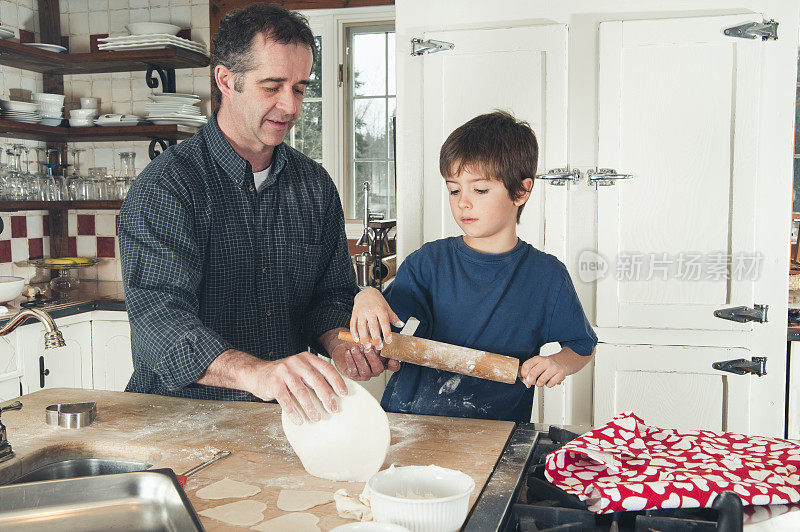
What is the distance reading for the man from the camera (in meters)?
1.46

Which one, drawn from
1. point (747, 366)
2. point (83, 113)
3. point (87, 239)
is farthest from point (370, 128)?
point (747, 366)

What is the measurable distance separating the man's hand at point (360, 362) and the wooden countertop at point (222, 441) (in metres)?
0.17

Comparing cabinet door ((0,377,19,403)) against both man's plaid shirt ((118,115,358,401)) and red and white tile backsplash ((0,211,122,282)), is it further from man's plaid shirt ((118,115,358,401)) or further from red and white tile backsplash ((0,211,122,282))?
man's plaid shirt ((118,115,358,401))

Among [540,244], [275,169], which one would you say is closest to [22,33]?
[275,169]

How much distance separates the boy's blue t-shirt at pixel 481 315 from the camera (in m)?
1.65

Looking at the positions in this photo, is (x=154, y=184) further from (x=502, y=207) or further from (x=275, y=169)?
(x=502, y=207)

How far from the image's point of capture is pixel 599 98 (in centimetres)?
246

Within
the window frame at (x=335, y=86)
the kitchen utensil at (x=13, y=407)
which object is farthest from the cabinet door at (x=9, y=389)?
the window frame at (x=335, y=86)

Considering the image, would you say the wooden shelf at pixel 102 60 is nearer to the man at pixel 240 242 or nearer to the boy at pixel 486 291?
the man at pixel 240 242

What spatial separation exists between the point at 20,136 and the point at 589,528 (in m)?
3.48

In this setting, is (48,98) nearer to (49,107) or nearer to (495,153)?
(49,107)

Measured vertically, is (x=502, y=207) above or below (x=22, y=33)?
below

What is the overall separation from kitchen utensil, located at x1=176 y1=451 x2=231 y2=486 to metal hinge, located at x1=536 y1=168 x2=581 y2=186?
1.61 metres

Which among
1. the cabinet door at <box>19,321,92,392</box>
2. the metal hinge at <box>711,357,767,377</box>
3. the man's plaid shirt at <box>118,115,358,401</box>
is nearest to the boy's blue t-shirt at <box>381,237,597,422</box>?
the man's plaid shirt at <box>118,115,358,401</box>
